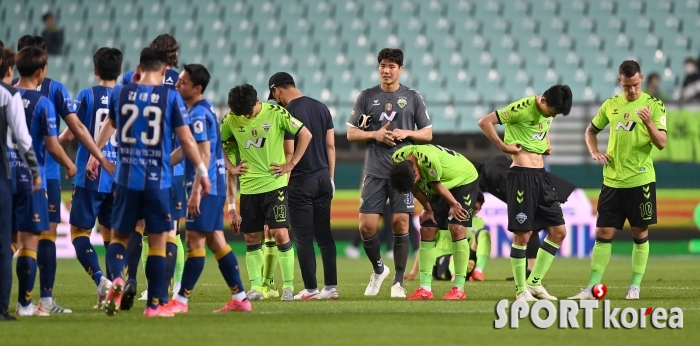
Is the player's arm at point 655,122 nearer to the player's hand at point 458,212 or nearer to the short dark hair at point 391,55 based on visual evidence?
the player's hand at point 458,212

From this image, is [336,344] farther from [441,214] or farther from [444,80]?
[444,80]

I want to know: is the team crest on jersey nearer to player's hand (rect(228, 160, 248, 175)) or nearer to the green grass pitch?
player's hand (rect(228, 160, 248, 175))

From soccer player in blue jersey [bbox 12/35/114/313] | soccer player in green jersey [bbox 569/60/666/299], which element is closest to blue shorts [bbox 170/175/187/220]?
soccer player in blue jersey [bbox 12/35/114/313]

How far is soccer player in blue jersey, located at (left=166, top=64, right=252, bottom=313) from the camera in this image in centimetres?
847

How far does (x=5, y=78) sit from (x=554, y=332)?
4912 mm

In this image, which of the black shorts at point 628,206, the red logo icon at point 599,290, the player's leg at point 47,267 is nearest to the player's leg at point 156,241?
the player's leg at point 47,267

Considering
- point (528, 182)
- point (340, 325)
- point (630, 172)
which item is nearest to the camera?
point (340, 325)

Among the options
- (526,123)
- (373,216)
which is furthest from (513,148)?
(373,216)

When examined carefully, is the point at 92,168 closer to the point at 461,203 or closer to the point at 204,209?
the point at 204,209

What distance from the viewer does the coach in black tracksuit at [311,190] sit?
10.7 metres

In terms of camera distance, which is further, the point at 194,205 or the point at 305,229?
the point at 305,229

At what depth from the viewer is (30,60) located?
8547 millimetres

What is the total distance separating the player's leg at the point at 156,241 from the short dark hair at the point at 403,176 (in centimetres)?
255

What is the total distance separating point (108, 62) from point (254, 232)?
2.29 metres
